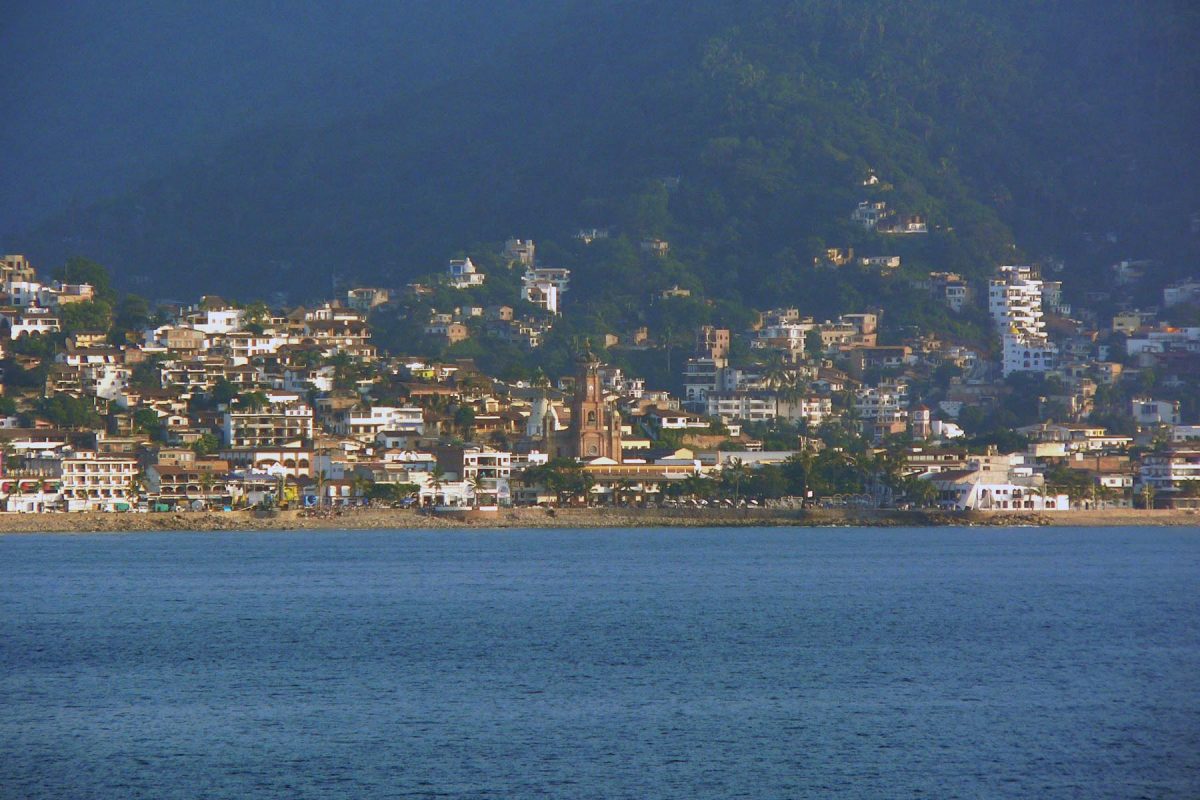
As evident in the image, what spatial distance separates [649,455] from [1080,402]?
45.9m

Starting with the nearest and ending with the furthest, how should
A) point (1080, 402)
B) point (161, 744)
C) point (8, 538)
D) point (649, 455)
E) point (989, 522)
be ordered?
point (161, 744) < point (8, 538) < point (989, 522) < point (649, 455) < point (1080, 402)

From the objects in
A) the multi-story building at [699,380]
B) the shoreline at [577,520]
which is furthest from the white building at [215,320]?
the shoreline at [577,520]

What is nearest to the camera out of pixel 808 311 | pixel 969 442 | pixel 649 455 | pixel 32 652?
pixel 32 652

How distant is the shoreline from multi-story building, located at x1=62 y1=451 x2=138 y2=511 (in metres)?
4.15

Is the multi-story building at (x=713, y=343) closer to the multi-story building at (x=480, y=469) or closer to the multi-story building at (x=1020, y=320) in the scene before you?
the multi-story building at (x=1020, y=320)

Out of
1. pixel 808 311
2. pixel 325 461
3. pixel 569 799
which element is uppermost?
pixel 808 311

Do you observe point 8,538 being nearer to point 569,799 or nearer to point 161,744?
point 161,744

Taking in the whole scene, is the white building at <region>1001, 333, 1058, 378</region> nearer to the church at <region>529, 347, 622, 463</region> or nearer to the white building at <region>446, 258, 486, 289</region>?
the white building at <region>446, 258, 486, 289</region>

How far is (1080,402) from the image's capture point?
153 m

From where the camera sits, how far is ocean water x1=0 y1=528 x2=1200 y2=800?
31438mm

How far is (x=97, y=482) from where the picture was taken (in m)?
102

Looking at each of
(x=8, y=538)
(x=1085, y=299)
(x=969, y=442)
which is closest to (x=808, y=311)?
(x=1085, y=299)

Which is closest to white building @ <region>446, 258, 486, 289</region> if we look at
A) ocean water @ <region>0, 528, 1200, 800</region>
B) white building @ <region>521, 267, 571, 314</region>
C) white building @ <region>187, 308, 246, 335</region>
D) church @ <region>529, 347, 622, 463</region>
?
white building @ <region>521, 267, 571, 314</region>

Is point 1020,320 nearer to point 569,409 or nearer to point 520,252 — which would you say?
point 520,252
